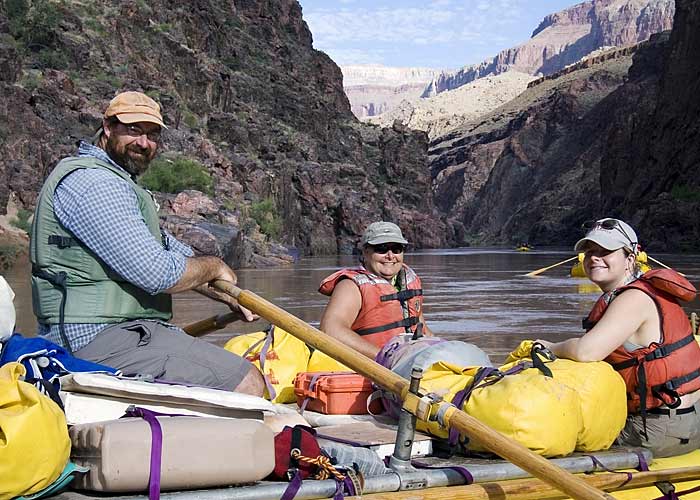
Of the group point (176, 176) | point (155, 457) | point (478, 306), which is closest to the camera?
point (155, 457)

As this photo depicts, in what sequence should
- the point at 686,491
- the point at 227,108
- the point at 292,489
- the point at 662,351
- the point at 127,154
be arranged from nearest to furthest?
the point at 292,489
the point at 127,154
the point at 686,491
the point at 662,351
the point at 227,108

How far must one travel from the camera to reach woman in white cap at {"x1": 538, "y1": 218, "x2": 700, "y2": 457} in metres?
4.10

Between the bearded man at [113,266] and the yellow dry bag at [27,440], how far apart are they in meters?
0.77

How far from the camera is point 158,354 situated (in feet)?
12.1

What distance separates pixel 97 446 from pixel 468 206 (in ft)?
595

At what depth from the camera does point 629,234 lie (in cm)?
434

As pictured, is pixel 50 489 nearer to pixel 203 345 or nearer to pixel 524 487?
pixel 203 345

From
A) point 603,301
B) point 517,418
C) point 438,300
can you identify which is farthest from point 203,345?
point 438,300

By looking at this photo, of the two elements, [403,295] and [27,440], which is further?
[403,295]

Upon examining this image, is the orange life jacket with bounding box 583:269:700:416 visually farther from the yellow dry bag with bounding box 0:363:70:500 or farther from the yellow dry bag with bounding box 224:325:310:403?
the yellow dry bag with bounding box 0:363:70:500

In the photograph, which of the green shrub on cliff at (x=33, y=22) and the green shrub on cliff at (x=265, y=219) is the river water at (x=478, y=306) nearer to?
the green shrub on cliff at (x=265, y=219)

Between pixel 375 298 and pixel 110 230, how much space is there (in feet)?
7.59

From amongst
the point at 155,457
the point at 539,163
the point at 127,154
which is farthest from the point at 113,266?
the point at 539,163

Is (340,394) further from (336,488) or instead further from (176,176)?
(176,176)
